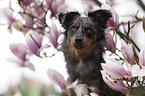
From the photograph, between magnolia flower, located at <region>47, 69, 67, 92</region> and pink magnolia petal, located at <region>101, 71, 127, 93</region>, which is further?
magnolia flower, located at <region>47, 69, 67, 92</region>

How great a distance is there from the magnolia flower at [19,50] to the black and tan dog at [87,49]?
241mm

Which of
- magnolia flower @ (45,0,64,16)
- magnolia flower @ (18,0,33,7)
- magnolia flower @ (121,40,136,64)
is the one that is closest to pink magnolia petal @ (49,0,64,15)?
magnolia flower @ (45,0,64,16)

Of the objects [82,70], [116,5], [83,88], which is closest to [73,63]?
[82,70]

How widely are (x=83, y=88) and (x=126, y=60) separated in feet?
0.87

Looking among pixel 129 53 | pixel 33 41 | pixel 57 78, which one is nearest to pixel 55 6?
pixel 33 41

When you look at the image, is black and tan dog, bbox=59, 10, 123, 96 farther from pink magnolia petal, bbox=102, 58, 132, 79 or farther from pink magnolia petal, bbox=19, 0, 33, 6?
pink magnolia petal, bbox=102, 58, 132, 79

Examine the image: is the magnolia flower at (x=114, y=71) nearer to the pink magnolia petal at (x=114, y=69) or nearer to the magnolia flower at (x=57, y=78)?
the pink magnolia petal at (x=114, y=69)

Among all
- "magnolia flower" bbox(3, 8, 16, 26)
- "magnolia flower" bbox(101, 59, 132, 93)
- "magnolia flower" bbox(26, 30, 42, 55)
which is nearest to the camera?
"magnolia flower" bbox(101, 59, 132, 93)

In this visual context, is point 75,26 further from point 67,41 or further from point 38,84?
point 38,84

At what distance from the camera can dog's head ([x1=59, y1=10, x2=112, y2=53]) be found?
96 cm

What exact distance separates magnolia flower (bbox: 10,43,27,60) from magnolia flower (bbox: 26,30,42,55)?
0.19 feet

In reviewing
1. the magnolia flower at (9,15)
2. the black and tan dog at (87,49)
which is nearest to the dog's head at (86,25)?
the black and tan dog at (87,49)

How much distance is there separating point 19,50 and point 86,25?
1.21 ft

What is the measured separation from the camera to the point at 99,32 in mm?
1069
